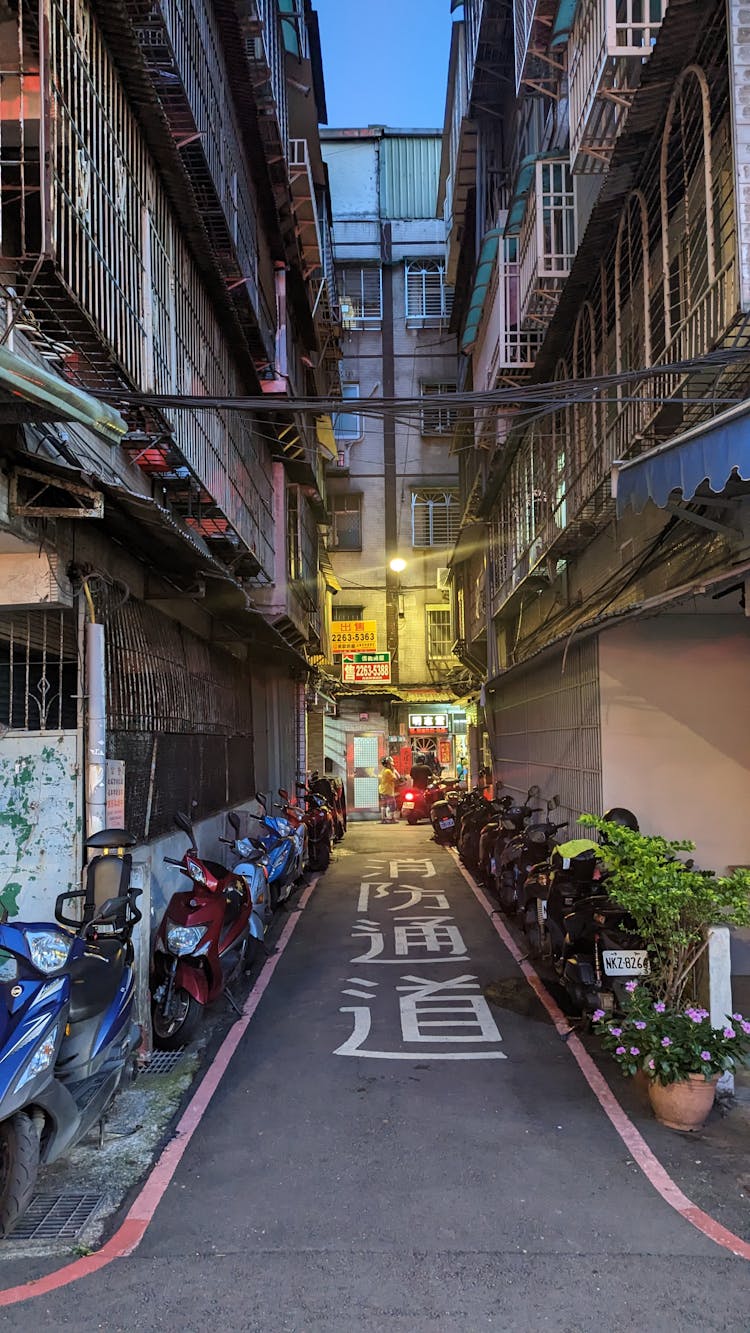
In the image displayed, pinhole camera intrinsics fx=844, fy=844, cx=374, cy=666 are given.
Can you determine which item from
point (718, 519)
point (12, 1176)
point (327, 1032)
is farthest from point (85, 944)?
point (718, 519)

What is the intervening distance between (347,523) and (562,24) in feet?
61.7

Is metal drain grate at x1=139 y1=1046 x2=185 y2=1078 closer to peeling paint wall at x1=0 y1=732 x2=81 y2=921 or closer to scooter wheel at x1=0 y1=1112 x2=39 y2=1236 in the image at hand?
peeling paint wall at x1=0 y1=732 x2=81 y2=921

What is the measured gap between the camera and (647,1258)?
3.18 meters

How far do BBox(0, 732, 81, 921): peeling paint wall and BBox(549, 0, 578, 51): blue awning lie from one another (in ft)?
25.4

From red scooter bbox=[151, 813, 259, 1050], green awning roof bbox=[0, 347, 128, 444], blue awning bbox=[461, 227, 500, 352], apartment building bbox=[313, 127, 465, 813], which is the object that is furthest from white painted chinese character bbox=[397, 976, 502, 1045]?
apartment building bbox=[313, 127, 465, 813]

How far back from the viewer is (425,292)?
2652cm

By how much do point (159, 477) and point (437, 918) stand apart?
604 cm

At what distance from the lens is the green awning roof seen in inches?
134

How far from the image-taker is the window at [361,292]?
86.8 ft

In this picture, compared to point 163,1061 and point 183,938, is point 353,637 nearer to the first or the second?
point 183,938

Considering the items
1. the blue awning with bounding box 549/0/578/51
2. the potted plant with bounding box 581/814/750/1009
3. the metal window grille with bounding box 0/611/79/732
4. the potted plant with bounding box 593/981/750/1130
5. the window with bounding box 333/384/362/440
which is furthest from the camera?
the window with bounding box 333/384/362/440

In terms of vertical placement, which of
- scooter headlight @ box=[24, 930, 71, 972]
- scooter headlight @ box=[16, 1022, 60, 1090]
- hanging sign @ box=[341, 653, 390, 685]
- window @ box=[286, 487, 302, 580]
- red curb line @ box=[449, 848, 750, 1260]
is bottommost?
red curb line @ box=[449, 848, 750, 1260]

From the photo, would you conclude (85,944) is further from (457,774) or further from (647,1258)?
(457,774)

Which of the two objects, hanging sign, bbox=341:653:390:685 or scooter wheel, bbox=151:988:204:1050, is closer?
scooter wheel, bbox=151:988:204:1050
